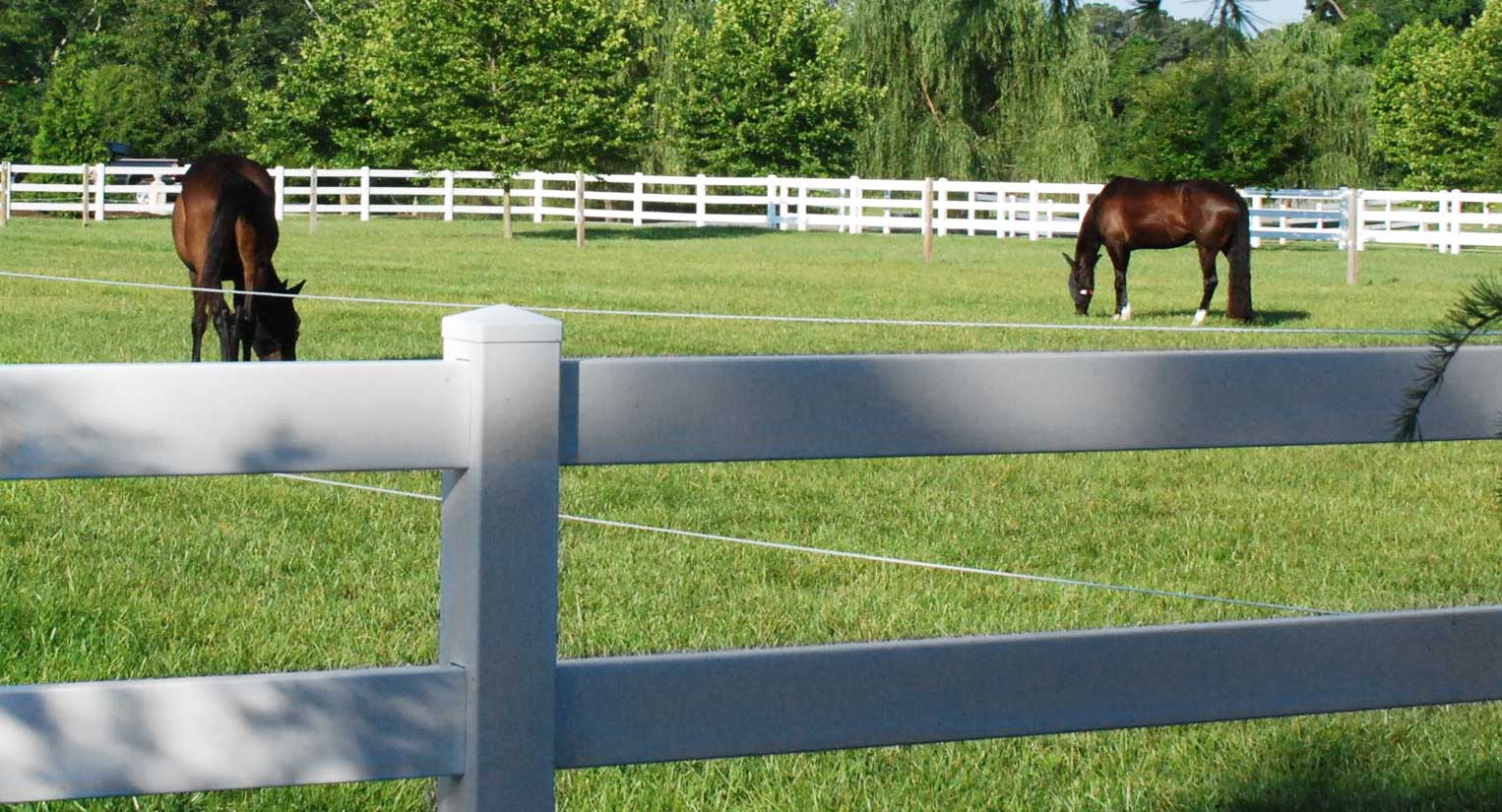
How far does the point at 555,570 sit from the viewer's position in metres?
2.78

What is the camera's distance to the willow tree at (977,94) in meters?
3.44

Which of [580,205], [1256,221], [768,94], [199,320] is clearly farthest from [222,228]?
[768,94]

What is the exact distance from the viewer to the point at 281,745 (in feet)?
8.80

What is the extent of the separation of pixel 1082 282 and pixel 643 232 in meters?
21.8

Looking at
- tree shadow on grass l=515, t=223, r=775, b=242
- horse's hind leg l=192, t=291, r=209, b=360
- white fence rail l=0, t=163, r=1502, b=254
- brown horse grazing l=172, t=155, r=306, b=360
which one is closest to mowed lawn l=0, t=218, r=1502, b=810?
horse's hind leg l=192, t=291, r=209, b=360

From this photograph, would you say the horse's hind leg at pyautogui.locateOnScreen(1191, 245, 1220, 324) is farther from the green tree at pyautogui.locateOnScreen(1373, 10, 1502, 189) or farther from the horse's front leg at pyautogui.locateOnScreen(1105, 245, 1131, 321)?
the green tree at pyautogui.locateOnScreen(1373, 10, 1502, 189)

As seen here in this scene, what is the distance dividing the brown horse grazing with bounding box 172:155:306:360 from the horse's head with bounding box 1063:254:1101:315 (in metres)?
9.85

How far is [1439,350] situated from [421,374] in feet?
5.31

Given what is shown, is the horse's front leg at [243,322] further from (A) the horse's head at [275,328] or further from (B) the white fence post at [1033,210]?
(B) the white fence post at [1033,210]

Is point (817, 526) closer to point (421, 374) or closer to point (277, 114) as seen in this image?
point (421, 374)

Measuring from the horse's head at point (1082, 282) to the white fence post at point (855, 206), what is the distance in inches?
863

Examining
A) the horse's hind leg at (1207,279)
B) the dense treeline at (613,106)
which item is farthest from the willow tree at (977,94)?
the horse's hind leg at (1207,279)

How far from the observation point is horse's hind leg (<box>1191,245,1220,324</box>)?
58.7 ft

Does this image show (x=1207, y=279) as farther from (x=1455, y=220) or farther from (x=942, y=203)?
(x=942, y=203)
